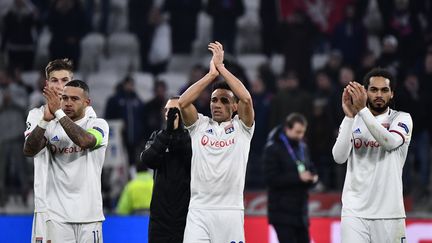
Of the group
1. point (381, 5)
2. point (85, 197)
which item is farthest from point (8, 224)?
point (381, 5)

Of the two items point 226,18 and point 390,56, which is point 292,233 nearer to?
point 390,56

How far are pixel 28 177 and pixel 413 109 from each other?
6.55 meters

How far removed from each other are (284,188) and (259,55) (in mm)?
8894

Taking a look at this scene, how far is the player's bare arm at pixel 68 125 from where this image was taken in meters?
9.12

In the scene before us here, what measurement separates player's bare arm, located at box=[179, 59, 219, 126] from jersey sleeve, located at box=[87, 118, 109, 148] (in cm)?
71

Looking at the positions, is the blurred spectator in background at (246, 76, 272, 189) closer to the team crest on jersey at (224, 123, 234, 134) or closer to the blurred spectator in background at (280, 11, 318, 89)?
the blurred spectator in background at (280, 11, 318, 89)

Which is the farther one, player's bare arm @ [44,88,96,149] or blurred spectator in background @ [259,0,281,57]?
blurred spectator in background @ [259,0,281,57]

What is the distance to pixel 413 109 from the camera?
16.8 metres

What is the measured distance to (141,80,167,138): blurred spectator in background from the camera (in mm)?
18484

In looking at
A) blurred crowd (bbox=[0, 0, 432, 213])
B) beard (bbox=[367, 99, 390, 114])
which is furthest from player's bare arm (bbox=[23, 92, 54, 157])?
blurred crowd (bbox=[0, 0, 432, 213])

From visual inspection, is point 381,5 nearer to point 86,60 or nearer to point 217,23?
point 217,23

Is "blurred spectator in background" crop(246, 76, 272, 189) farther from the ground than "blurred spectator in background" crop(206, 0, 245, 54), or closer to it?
closer to it

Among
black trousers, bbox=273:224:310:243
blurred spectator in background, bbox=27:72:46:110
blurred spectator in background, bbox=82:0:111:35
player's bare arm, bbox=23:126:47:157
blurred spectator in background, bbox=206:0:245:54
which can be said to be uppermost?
blurred spectator in background, bbox=82:0:111:35

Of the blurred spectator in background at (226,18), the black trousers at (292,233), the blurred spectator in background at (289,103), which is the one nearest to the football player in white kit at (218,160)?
the black trousers at (292,233)
